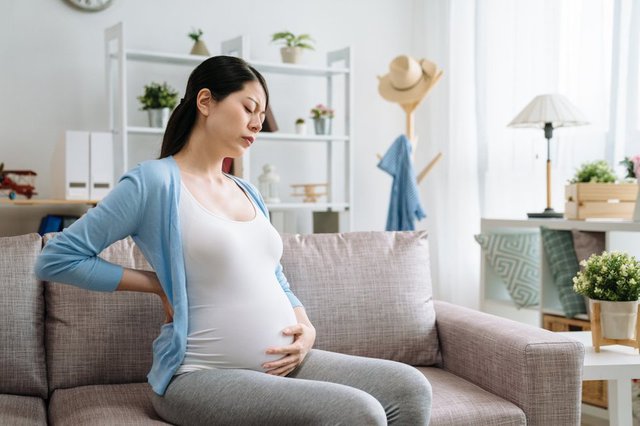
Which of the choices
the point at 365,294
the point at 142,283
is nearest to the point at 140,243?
the point at 142,283

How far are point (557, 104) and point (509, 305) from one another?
91 cm

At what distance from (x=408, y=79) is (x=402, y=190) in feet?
1.95

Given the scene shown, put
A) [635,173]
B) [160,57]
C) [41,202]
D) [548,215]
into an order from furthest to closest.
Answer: [160,57] < [41,202] < [548,215] < [635,173]

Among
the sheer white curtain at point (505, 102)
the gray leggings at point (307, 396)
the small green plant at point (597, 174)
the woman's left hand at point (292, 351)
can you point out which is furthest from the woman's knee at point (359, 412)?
the sheer white curtain at point (505, 102)

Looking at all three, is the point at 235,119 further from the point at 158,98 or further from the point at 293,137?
the point at 293,137

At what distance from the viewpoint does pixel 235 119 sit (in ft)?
5.37

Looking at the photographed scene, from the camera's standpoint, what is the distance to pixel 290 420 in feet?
4.62

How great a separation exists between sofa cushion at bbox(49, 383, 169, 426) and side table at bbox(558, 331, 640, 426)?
3.54 ft

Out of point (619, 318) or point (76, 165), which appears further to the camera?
point (76, 165)

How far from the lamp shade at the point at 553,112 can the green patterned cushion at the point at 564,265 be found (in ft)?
1.58

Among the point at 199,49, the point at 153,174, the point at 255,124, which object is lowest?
the point at 153,174

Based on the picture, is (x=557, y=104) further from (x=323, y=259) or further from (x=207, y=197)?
(x=207, y=197)

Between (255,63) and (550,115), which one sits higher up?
(255,63)

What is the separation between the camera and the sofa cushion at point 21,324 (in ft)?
6.02
